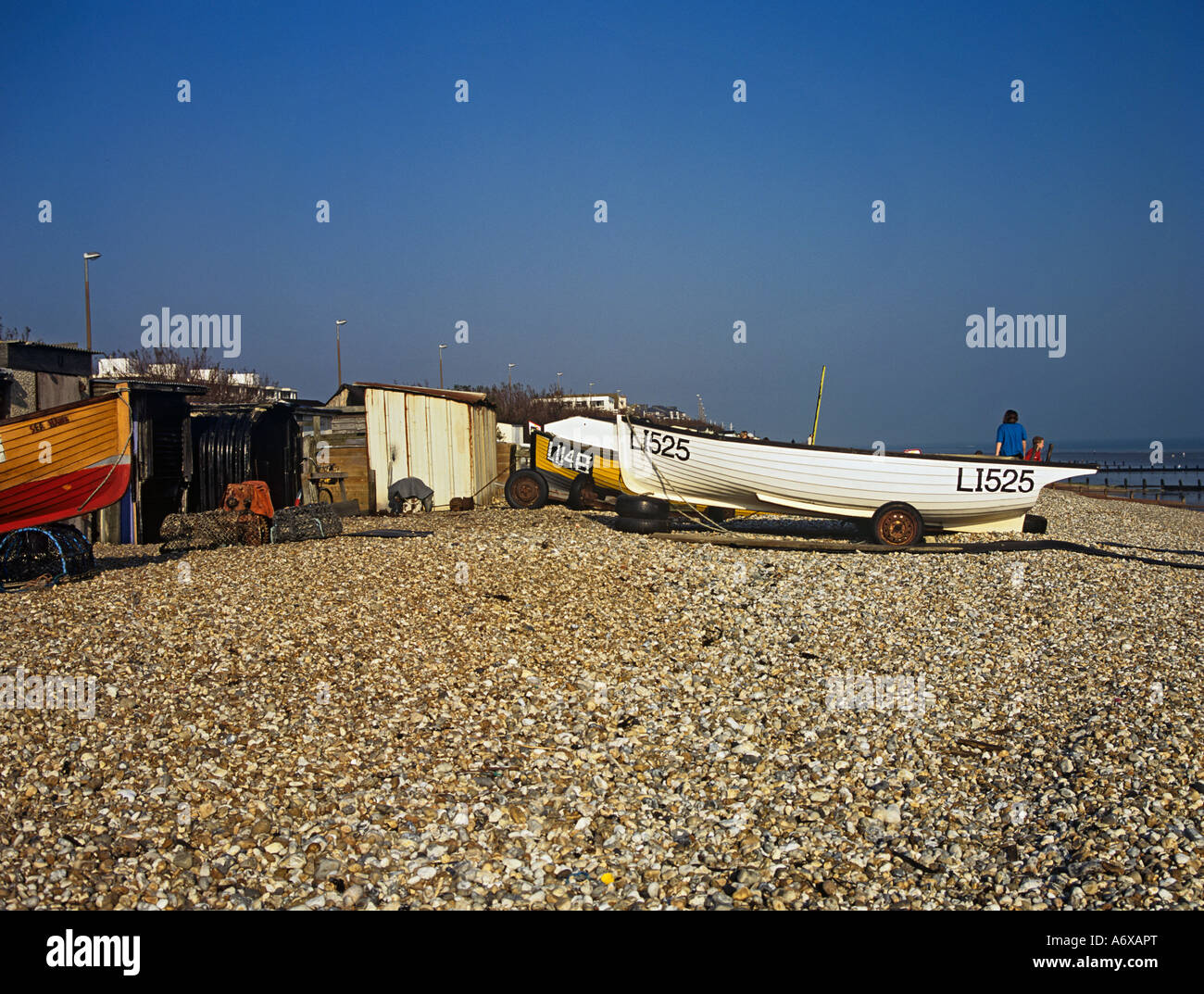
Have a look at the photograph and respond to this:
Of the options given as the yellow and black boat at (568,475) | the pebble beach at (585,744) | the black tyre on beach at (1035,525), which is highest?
the yellow and black boat at (568,475)

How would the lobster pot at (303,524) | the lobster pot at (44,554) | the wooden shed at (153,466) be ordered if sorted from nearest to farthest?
the lobster pot at (44,554) < the lobster pot at (303,524) < the wooden shed at (153,466)

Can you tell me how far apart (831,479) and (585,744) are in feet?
33.2

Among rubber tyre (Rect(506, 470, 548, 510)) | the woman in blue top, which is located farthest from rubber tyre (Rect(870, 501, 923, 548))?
rubber tyre (Rect(506, 470, 548, 510))

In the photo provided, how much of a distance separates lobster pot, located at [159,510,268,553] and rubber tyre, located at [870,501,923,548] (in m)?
10.5

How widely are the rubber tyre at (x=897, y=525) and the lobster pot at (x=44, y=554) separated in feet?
40.8

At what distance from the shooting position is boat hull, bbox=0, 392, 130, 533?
11.0 m

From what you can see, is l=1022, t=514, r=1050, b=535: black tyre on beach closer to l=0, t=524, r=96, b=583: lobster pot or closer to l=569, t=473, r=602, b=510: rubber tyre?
l=569, t=473, r=602, b=510: rubber tyre

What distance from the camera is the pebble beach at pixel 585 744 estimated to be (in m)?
4.86

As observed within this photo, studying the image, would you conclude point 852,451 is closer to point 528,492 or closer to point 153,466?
point 528,492

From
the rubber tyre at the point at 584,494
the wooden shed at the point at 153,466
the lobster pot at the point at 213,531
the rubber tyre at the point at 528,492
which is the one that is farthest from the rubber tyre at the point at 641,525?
the wooden shed at the point at 153,466

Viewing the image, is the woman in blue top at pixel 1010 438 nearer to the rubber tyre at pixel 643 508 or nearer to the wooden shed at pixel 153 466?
the rubber tyre at pixel 643 508

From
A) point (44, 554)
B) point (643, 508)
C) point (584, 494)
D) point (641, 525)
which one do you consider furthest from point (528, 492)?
→ point (44, 554)
